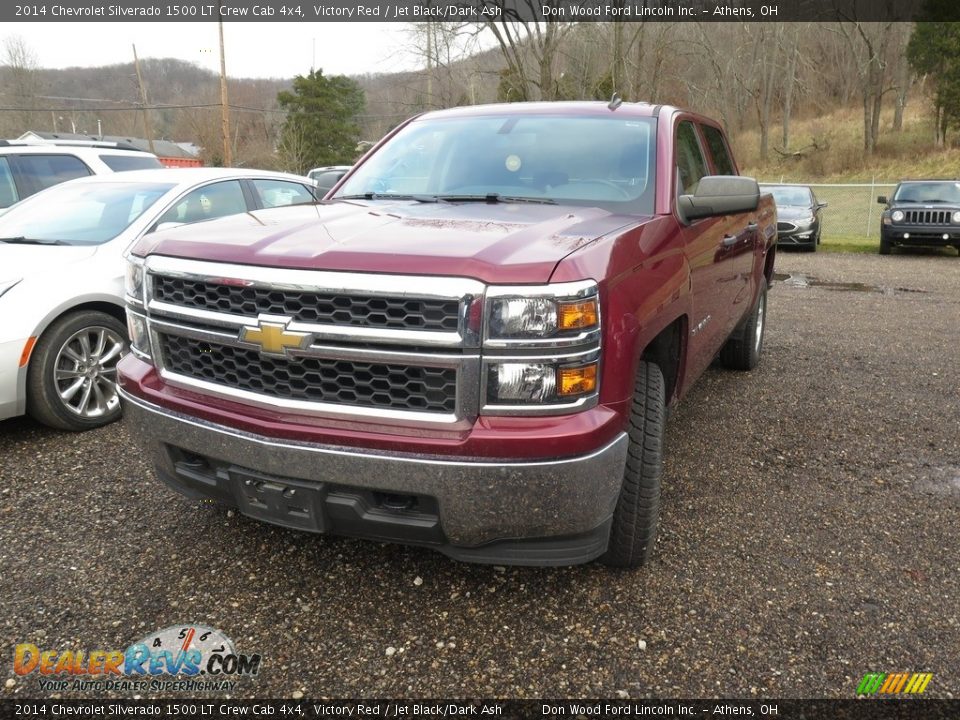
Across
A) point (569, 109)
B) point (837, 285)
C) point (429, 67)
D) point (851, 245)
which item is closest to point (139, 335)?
point (569, 109)

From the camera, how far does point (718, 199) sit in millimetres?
3035

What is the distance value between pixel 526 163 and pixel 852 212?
78.0 ft

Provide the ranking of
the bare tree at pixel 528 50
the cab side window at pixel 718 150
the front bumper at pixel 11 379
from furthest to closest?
the bare tree at pixel 528 50
the cab side window at pixel 718 150
the front bumper at pixel 11 379

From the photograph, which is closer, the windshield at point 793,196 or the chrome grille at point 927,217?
the chrome grille at point 927,217

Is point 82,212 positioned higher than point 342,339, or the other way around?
point 82,212

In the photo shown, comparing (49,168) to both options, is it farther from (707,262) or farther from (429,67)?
(429,67)

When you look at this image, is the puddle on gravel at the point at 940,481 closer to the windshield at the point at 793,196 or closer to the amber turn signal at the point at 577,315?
the amber turn signal at the point at 577,315

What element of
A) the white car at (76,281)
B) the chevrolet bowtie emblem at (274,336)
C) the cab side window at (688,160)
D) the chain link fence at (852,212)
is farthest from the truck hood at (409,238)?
the chain link fence at (852,212)

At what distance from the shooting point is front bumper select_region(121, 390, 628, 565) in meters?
2.14

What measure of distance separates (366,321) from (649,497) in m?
1.20

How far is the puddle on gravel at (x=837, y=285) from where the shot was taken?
34.9 feet

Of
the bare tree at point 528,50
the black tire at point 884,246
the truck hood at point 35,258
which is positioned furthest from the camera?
the bare tree at point 528,50

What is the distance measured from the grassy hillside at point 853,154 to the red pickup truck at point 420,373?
115 ft

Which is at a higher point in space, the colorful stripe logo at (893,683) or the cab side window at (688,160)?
the cab side window at (688,160)
